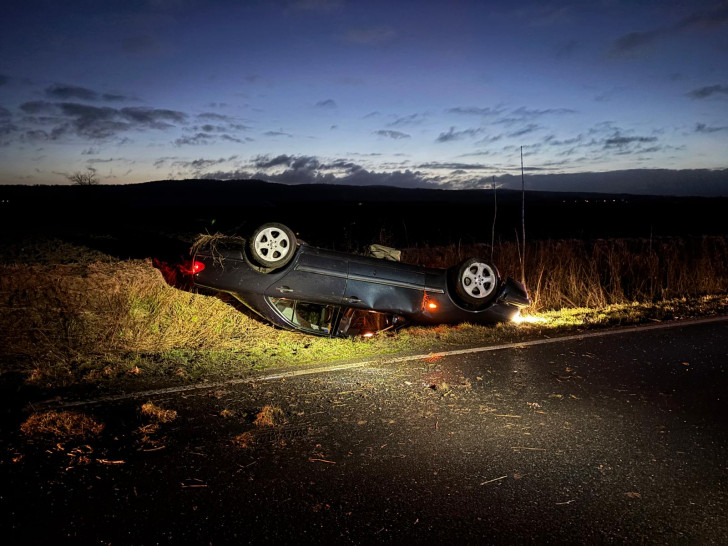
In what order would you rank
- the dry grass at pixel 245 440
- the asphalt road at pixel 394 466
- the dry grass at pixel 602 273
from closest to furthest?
the asphalt road at pixel 394 466 < the dry grass at pixel 245 440 < the dry grass at pixel 602 273

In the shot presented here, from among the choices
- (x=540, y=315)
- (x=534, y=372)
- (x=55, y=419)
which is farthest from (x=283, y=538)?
(x=540, y=315)

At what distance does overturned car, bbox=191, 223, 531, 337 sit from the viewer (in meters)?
6.77

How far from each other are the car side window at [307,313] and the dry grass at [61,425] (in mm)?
2933

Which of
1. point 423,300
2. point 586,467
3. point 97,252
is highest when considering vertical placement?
point 97,252

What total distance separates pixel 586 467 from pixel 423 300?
392 cm

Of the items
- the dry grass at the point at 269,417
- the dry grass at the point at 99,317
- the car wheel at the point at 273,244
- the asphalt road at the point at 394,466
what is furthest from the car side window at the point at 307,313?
the dry grass at the point at 269,417

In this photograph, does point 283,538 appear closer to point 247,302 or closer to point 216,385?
point 216,385

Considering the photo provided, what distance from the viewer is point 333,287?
6898 mm

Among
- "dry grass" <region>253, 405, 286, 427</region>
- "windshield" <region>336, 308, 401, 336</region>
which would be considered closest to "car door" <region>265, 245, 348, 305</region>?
"windshield" <region>336, 308, 401, 336</region>

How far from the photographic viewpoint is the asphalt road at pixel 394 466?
2934 millimetres

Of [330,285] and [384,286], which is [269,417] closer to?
[330,285]

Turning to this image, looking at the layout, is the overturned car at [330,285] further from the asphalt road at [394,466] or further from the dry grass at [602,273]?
the dry grass at [602,273]

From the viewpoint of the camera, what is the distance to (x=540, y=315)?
956 cm

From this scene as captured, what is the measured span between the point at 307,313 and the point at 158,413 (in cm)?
322
